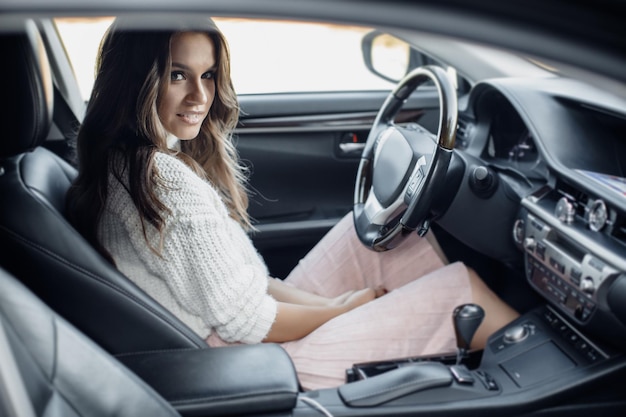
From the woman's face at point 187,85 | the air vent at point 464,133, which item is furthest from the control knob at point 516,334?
the woman's face at point 187,85

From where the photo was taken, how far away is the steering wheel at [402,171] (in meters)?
1.43

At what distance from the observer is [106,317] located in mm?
1355

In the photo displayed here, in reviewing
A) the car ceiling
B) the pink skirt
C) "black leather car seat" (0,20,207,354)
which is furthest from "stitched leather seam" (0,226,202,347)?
the car ceiling

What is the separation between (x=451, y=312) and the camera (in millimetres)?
1617

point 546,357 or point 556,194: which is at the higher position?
point 556,194

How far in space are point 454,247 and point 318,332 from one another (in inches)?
28.9

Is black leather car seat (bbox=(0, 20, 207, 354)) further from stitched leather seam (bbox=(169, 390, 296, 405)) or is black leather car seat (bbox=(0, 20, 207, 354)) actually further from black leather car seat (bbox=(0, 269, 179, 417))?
black leather car seat (bbox=(0, 269, 179, 417))

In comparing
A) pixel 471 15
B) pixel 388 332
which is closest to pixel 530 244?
pixel 388 332

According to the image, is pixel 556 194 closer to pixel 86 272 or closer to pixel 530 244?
pixel 530 244

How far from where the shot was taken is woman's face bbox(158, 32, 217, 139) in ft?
4.88

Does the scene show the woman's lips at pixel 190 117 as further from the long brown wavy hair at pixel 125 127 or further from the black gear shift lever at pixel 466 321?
the black gear shift lever at pixel 466 321

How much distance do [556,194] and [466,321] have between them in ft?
1.14

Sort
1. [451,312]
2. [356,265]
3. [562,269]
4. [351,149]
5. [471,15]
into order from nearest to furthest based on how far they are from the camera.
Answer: [471,15] → [562,269] → [451,312] → [356,265] → [351,149]

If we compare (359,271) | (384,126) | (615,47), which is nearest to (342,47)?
(384,126)
